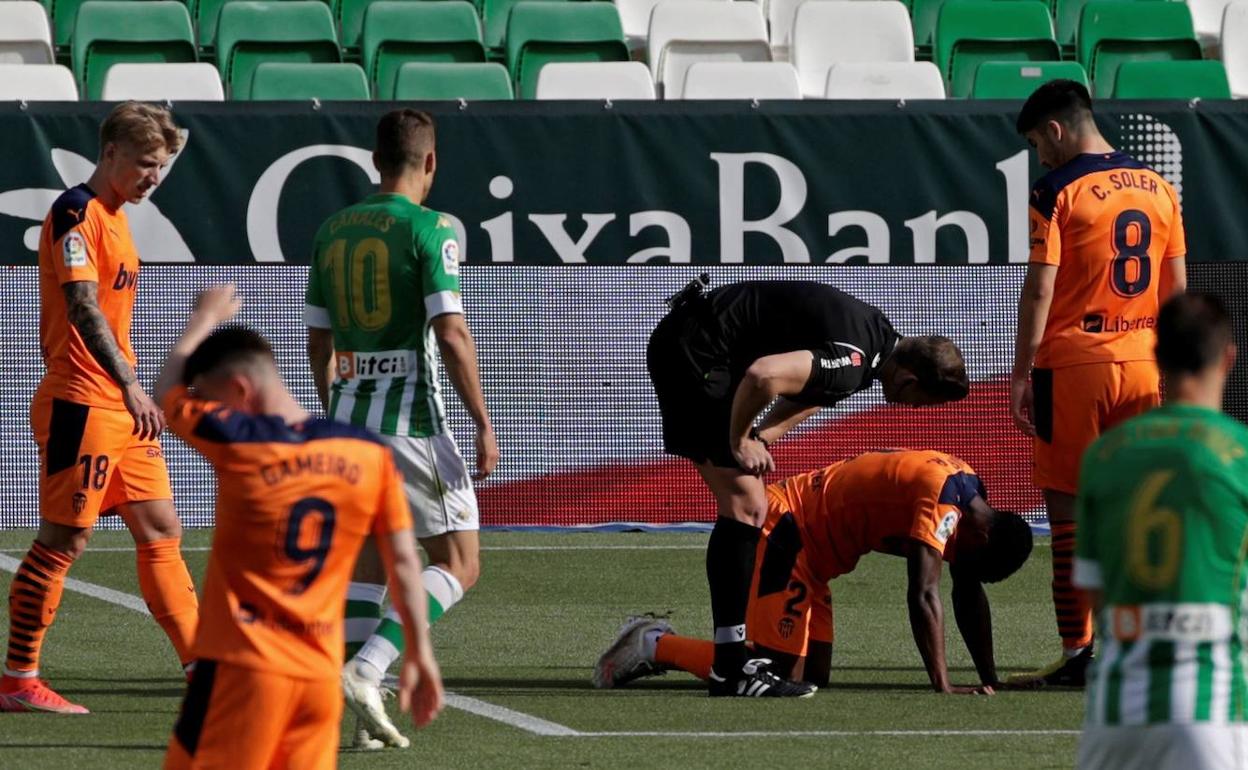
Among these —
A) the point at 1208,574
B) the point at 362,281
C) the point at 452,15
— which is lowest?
the point at 1208,574

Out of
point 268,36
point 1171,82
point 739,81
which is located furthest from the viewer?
point 268,36

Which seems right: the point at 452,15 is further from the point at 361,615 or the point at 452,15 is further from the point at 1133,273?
the point at 361,615

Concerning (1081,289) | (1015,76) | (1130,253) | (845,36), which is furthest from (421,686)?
(845,36)

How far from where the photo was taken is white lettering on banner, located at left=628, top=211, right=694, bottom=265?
1228 cm

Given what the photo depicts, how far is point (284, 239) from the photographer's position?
40.0 ft

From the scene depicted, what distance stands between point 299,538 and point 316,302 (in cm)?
236

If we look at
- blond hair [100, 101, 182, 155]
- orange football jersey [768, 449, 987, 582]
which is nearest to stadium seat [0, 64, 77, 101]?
blond hair [100, 101, 182, 155]

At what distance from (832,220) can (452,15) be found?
Answer: 3572 mm

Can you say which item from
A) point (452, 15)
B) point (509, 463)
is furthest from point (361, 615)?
point (452, 15)

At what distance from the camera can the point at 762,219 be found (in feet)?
40.3

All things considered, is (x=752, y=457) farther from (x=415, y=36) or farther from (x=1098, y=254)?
(x=415, y=36)

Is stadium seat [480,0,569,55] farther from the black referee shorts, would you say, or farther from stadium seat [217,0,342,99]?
the black referee shorts

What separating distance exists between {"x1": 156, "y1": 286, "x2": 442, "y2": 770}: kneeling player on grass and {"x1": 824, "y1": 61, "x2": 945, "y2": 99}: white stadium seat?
9889mm

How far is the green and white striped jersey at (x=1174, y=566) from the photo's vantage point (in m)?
3.73
